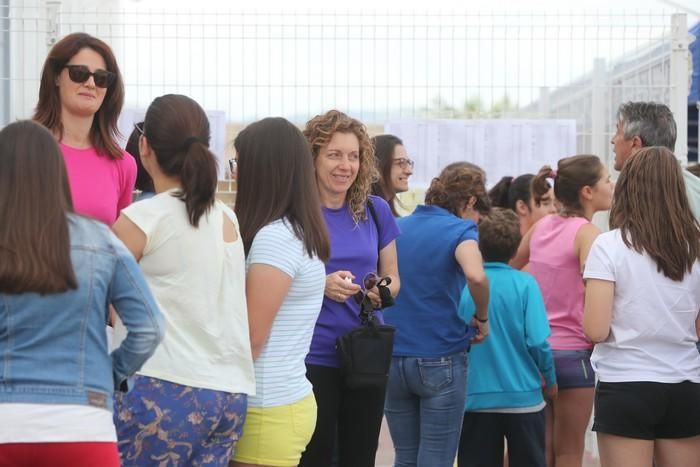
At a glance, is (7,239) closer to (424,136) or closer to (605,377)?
(605,377)

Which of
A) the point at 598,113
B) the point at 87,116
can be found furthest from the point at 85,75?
the point at 598,113

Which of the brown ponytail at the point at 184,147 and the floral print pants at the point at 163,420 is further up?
the brown ponytail at the point at 184,147

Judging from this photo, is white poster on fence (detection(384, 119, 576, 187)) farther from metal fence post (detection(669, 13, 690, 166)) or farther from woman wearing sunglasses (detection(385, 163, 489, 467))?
woman wearing sunglasses (detection(385, 163, 489, 467))

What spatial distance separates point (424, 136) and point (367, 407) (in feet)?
11.2

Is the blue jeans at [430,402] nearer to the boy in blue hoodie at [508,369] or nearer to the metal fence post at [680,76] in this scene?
the boy in blue hoodie at [508,369]

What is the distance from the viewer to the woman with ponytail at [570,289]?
5.59 metres

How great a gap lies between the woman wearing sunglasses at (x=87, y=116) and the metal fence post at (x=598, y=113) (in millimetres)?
4240

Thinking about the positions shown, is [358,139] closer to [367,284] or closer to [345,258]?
[345,258]

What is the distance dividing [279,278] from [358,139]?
123cm

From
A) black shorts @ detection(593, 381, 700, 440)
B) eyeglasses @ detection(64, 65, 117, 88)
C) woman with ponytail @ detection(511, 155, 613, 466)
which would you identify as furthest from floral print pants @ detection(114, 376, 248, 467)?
woman with ponytail @ detection(511, 155, 613, 466)

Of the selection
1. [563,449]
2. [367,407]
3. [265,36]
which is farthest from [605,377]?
[265,36]

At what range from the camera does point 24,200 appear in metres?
2.74

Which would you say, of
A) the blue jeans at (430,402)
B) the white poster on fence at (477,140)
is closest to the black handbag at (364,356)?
the blue jeans at (430,402)

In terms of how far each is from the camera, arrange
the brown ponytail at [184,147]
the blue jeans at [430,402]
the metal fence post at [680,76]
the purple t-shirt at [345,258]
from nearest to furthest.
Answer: the brown ponytail at [184,147] < the purple t-shirt at [345,258] < the blue jeans at [430,402] < the metal fence post at [680,76]
